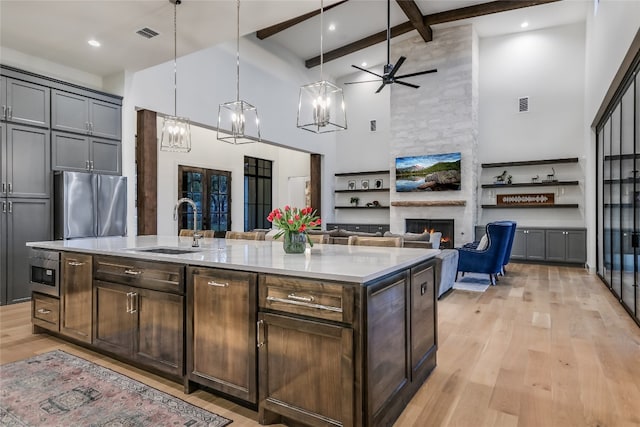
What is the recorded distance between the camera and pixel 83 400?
7.47 ft

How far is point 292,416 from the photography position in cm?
189

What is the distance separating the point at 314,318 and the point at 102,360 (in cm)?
207

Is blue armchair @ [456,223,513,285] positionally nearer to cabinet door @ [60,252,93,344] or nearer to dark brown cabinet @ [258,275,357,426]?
dark brown cabinet @ [258,275,357,426]

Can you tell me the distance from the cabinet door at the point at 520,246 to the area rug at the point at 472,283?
6.46 feet

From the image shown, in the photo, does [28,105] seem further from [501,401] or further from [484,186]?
[484,186]

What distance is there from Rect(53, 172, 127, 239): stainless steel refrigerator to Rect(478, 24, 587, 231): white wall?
7.43 metres

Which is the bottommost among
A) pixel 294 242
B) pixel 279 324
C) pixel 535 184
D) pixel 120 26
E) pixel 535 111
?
pixel 279 324

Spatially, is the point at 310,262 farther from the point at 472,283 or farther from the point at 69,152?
the point at 472,283

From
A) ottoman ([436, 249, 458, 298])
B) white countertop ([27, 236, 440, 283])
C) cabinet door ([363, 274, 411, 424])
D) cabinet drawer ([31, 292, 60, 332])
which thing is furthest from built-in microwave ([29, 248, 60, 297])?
ottoman ([436, 249, 458, 298])

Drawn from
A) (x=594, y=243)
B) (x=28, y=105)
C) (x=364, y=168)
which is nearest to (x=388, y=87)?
(x=364, y=168)

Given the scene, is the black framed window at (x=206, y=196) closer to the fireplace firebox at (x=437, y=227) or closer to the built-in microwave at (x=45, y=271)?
the fireplace firebox at (x=437, y=227)

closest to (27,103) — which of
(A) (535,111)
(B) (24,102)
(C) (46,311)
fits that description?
(B) (24,102)

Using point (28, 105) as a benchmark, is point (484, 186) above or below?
below

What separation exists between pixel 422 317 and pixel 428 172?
6747 mm
